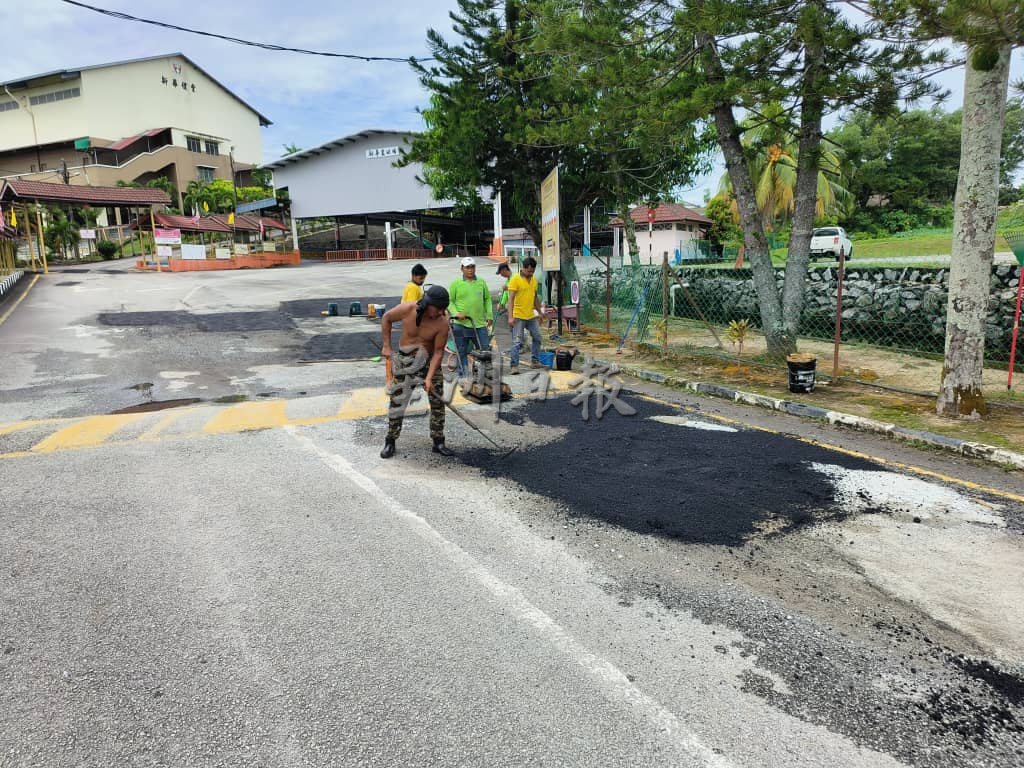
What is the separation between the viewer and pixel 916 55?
7.20m

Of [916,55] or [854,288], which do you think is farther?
[854,288]

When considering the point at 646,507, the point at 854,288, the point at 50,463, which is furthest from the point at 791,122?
the point at 50,463

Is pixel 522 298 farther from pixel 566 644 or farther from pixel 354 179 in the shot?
pixel 354 179

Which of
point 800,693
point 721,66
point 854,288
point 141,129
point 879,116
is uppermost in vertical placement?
point 141,129

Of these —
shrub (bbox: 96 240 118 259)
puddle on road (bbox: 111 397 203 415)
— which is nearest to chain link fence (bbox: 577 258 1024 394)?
puddle on road (bbox: 111 397 203 415)

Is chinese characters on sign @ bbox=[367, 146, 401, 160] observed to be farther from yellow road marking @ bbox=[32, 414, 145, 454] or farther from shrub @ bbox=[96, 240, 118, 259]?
yellow road marking @ bbox=[32, 414, 145, 454]

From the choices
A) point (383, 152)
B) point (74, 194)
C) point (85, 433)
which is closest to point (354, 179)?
point (383, 152)

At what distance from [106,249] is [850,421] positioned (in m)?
46.3

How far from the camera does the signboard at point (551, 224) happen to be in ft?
40.5

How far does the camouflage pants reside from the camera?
6.04m

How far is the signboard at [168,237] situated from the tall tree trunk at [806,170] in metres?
33.0

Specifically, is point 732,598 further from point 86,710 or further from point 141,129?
point 141,129

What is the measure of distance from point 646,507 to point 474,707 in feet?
8.00

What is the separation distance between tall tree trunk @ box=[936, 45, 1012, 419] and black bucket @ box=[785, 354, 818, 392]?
59.7 inches
